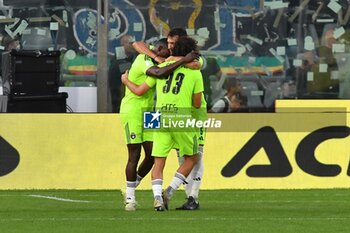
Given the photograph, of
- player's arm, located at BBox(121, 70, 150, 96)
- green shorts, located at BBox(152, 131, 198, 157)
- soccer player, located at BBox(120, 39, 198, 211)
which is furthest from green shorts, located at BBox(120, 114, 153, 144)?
green shorts, located at BBox(152, 131, 198, 157)

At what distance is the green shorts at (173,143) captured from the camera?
1507 cm

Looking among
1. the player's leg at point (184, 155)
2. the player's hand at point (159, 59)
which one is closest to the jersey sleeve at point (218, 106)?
the player's hand at point (159, 59)

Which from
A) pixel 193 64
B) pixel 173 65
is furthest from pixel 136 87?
pixel 193 64

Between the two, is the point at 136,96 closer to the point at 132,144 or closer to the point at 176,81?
the point at 132,144

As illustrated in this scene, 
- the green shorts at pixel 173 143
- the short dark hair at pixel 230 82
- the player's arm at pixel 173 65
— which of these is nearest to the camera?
the player's arm at pixel 173 65

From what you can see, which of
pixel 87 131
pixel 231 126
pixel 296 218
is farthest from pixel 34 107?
pixel 296 218

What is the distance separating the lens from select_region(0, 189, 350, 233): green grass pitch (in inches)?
513

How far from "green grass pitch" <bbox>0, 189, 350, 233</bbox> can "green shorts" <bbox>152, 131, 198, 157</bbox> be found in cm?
69

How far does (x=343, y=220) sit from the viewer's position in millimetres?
13914

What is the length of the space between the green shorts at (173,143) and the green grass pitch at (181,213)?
690 mm

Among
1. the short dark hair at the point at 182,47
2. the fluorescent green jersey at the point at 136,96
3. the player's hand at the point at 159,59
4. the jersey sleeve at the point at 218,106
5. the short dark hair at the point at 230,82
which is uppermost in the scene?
the short dark hair at the point at 182,47

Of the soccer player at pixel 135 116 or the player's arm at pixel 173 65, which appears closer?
the player's arm at pixel 173 65

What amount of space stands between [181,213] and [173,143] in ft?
2.89

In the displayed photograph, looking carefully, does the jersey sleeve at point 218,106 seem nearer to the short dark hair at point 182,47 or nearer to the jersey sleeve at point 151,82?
the jersey sleeve at point 151,82
